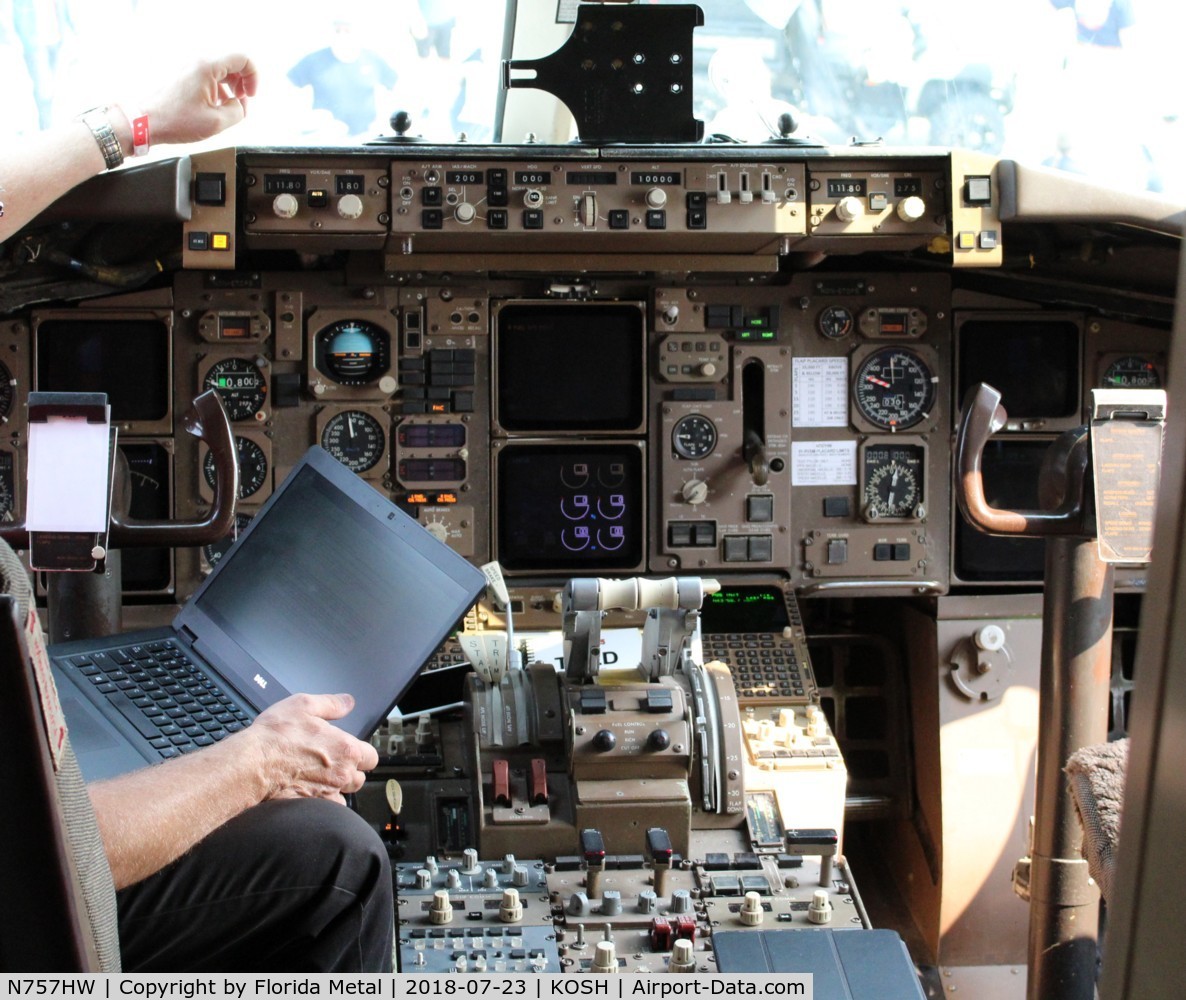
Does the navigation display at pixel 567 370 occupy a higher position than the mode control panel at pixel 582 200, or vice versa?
the mode control panel at pixel 582 200

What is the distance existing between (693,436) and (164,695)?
5.67ft

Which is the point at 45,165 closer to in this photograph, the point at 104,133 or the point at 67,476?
the point at 104,133

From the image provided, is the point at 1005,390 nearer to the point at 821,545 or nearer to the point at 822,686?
the point at 821,545

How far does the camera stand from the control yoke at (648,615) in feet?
8.31

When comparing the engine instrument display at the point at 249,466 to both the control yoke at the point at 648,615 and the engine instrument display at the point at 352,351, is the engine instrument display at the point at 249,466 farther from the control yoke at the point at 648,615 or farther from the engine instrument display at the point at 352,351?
the control yoke at the point at 648,615

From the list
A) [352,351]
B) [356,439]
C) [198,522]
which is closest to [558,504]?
[356,439]

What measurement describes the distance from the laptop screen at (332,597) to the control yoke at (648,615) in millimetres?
501

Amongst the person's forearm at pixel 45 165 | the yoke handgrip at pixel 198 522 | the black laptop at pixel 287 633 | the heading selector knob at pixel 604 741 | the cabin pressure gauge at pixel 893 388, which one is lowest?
the heading selector knob at pixel 604 741

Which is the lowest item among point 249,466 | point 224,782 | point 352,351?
point 224,782

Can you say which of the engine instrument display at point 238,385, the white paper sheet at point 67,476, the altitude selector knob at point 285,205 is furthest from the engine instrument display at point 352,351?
the white paper sheet at point 67,476

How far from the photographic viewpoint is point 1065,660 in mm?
2602

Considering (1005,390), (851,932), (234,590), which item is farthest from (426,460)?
(851,932)

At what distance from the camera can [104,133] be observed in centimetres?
262

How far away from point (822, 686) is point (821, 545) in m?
0.55
